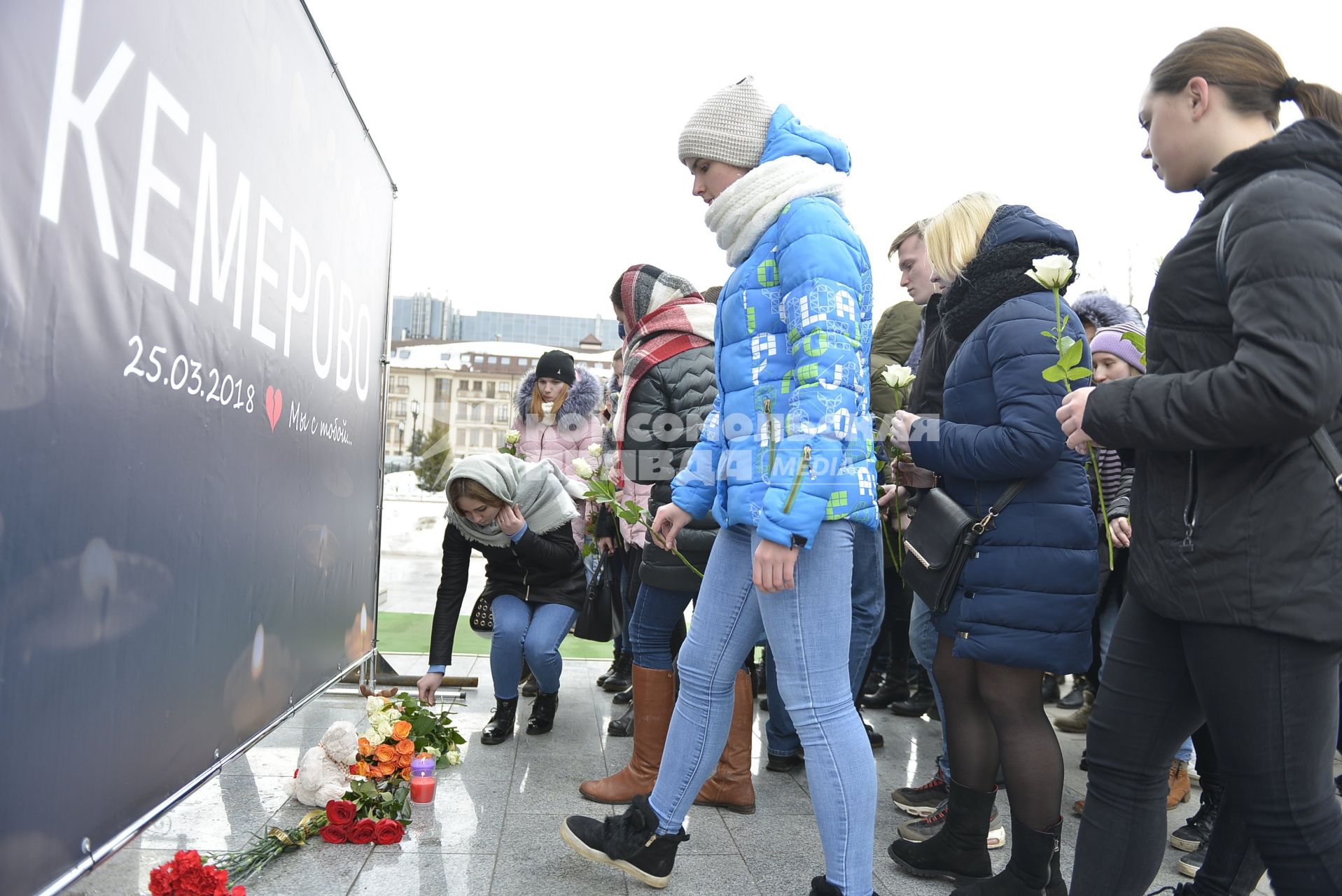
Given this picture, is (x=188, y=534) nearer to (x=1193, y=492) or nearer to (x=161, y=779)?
(x=161, y=779)

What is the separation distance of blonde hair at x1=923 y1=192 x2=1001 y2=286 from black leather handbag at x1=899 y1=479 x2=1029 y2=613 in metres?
0.62

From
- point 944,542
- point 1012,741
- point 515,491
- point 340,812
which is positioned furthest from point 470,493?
point 1012,741

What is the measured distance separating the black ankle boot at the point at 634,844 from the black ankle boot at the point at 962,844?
2.38 ft

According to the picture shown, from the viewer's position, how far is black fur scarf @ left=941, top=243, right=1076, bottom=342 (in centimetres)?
237

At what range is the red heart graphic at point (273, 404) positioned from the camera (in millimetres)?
2816

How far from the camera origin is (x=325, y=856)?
256 cm

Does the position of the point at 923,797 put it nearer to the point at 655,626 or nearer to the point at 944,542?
the point at 655,626

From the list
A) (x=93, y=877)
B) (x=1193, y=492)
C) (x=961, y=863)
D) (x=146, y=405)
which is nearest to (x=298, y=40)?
(x=146, y=405)

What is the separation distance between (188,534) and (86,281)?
2.42 feet

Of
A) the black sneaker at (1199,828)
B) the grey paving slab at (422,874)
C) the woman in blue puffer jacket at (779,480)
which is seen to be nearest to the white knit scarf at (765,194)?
the woman in blue puffer jacket at (779,480)

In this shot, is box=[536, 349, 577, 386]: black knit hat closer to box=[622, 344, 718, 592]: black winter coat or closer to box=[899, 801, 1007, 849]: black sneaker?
box=[622, 344, 718, 592]: black winter coat

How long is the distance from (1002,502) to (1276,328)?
0.99m

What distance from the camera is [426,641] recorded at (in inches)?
247

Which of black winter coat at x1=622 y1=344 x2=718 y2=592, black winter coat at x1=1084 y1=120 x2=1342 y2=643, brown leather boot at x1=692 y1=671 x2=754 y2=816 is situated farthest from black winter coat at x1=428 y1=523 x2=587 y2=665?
black winter coat at x1=1084 y1=120 x2=1342 y2=643
